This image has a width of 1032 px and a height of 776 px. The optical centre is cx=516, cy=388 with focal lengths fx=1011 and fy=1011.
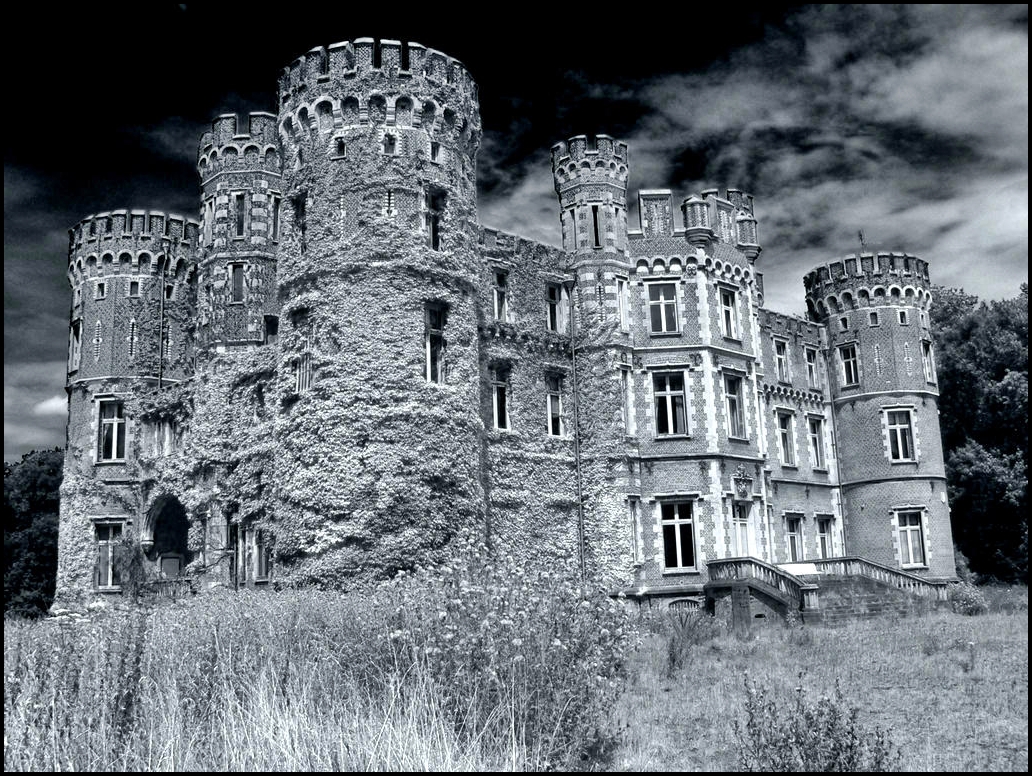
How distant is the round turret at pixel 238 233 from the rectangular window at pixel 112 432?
4535mm

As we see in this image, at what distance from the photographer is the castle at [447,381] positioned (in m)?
27.0

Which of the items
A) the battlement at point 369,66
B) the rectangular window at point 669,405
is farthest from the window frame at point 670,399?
the battlement at point 369,66

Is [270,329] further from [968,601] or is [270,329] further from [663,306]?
[968,601]

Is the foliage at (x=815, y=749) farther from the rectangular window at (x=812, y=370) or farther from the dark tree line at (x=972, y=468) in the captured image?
the dark tree line at (x=972, y=468)

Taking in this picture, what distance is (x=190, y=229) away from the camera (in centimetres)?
3891

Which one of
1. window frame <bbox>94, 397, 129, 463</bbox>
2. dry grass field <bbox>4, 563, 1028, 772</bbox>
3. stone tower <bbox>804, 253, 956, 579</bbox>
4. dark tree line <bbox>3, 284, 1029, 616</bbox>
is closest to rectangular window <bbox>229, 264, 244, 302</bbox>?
window frame <bbox>94, 397, 129, 463</bbox>

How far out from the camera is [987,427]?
46344 mm

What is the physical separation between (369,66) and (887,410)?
976 inches

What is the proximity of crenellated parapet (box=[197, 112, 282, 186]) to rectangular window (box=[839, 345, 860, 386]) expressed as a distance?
78.7ft

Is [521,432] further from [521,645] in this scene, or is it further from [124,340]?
[521,645]

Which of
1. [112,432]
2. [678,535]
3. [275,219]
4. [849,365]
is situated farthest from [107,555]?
[849,365]

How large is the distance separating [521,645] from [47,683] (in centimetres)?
507

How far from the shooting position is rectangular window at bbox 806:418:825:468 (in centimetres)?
4057

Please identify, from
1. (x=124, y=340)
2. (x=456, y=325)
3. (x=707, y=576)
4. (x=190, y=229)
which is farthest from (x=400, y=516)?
(x=190, y=229)
